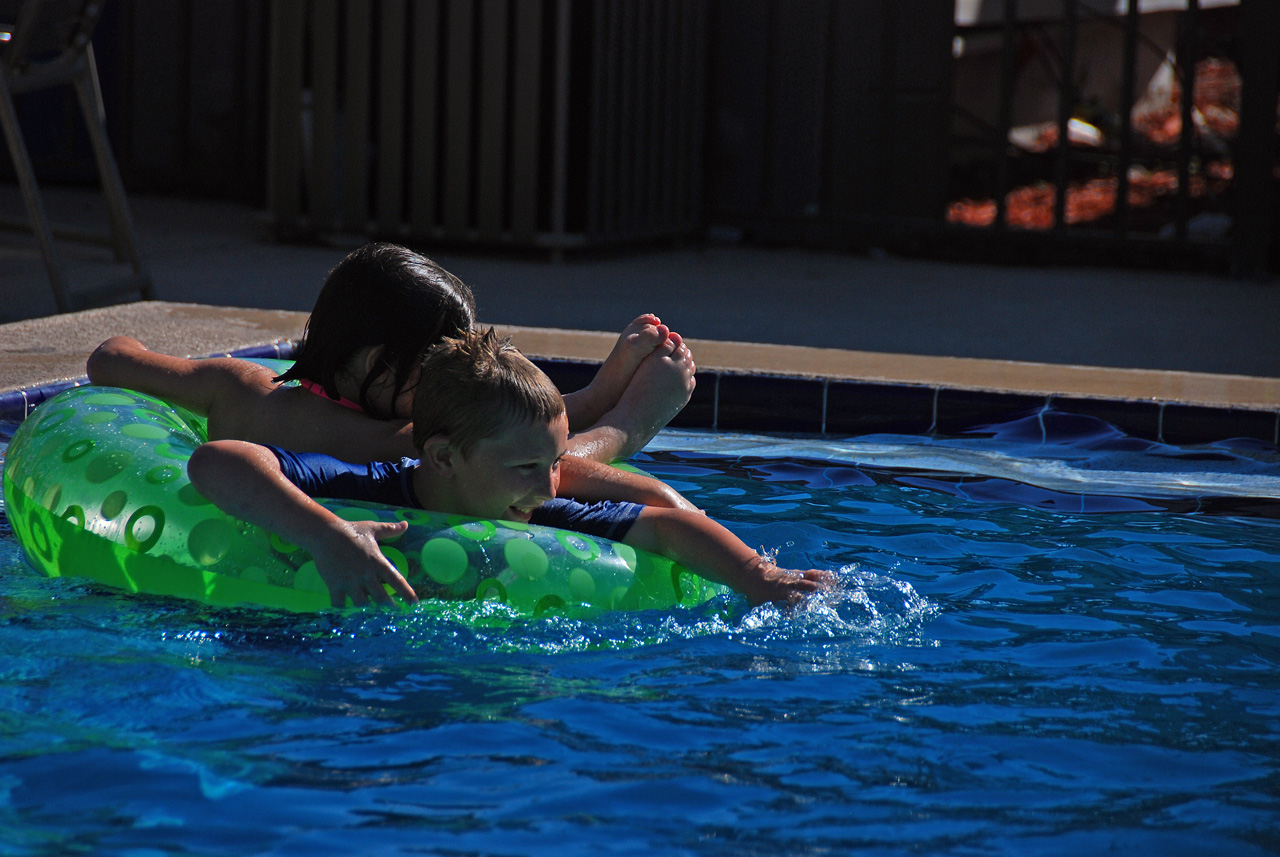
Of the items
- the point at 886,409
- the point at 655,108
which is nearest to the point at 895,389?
the point at 886,409

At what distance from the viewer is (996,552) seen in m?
3.45

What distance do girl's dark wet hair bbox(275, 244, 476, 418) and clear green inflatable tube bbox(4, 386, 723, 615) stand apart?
0.38 metres

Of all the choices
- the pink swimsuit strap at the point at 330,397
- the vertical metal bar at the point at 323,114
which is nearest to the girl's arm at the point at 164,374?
the pink swimsuit strap at the point at 330,397

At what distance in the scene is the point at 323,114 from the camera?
7902 mm

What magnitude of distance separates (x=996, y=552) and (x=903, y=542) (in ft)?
0.74

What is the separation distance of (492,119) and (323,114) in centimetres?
100

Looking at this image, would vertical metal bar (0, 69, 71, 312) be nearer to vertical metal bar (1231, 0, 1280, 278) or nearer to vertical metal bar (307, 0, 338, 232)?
vertical metal bar (307, 0, 338, 232)

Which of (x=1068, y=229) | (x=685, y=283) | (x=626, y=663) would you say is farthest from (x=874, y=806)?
(x=1068, y=229)

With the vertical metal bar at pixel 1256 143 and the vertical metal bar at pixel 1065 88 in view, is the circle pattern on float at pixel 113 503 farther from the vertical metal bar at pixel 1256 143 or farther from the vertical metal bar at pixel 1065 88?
the vertical metal bar at pixel 1256 143

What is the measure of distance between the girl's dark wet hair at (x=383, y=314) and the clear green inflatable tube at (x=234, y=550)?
1.26 feet

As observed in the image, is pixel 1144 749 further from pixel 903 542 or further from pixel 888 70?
pixel 888 70

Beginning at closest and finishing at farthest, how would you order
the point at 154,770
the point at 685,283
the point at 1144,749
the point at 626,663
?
1. the point at 154,770
2. the point at 1144,749
3. the point at 626,663
4. the point at 685,283

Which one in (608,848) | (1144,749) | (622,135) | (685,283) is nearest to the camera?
(608,848)

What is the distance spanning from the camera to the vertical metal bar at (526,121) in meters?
7.56
